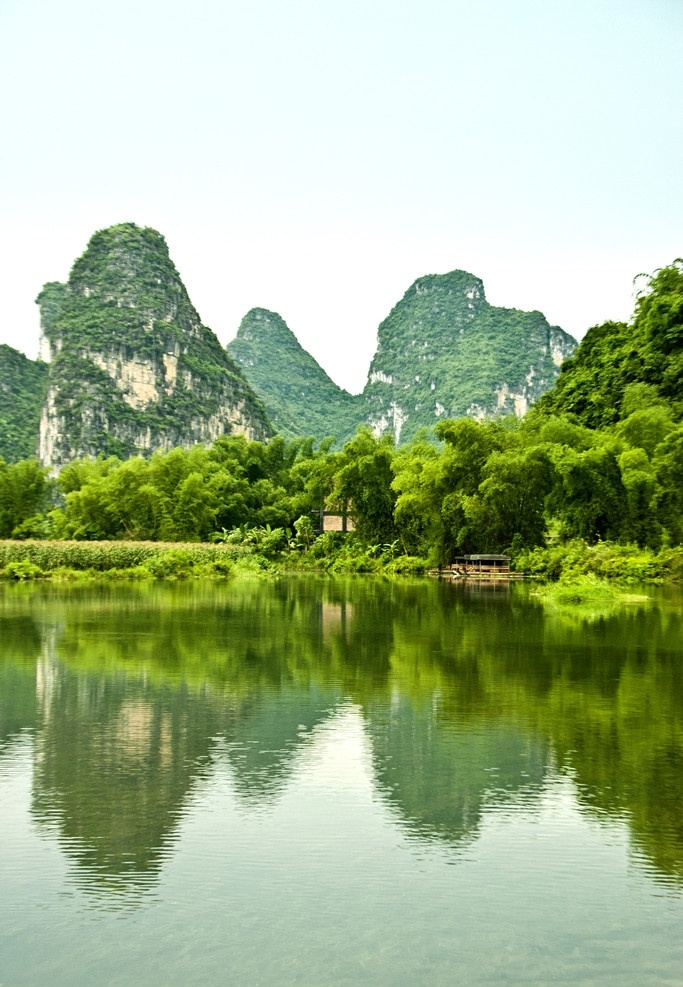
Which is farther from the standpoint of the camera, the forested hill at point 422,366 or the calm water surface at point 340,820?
the forested hill at point 422,366

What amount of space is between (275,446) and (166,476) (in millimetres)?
11475

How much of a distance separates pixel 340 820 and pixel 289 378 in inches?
5968

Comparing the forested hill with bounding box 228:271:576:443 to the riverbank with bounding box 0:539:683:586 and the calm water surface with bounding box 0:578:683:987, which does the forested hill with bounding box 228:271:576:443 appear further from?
the calm water surface with bounding box 0:578:683:987

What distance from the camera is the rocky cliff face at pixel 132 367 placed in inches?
4018

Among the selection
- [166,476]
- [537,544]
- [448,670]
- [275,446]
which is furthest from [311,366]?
[448,670]

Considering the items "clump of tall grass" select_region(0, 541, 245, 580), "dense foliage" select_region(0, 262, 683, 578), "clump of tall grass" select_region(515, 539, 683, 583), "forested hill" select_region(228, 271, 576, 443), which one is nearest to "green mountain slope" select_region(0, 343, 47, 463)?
"forested hill" select_region(228, 271, 576, 443)

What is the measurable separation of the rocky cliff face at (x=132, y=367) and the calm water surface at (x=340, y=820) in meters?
91.8

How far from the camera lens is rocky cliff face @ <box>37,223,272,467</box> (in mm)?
102062

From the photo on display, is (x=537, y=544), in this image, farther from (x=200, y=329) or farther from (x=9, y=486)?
(x=200, y=329)

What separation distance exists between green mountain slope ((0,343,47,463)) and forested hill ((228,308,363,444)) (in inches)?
1493

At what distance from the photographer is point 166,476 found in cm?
4794

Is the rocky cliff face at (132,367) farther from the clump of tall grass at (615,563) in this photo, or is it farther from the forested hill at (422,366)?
the clump of tall grass at (615,563)

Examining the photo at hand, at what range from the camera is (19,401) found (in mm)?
112062

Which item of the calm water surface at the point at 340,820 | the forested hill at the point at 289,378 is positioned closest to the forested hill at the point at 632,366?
Result: the calm water surface at the point at 340,820
